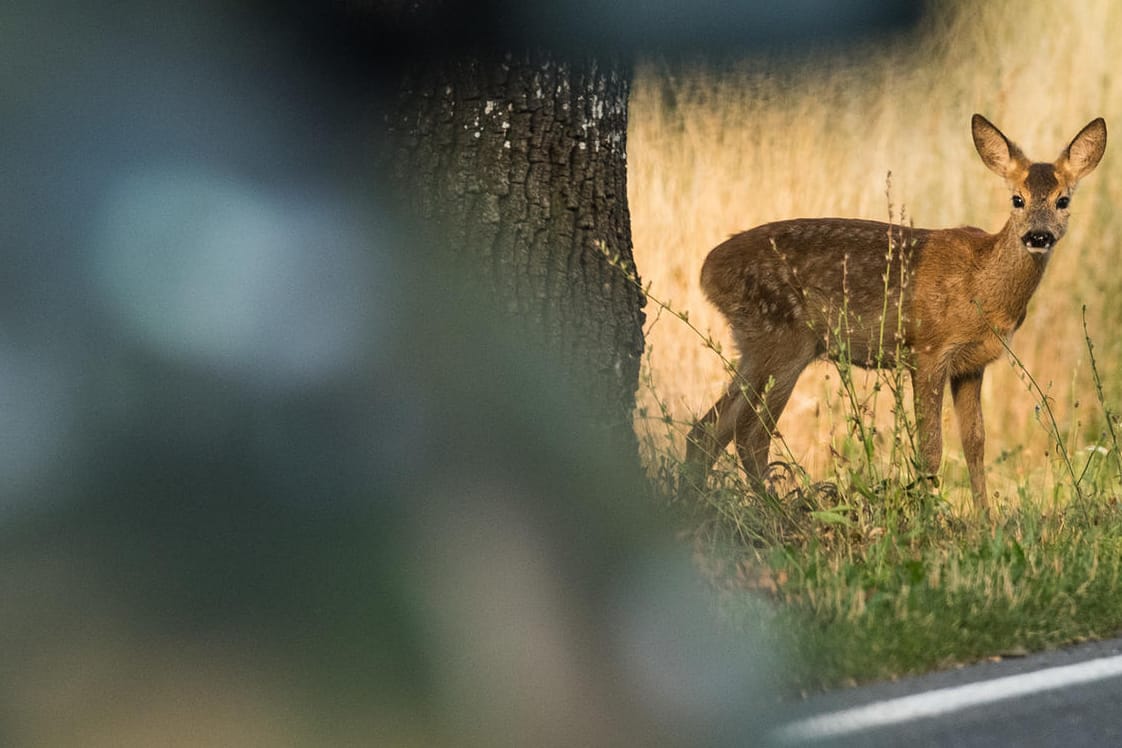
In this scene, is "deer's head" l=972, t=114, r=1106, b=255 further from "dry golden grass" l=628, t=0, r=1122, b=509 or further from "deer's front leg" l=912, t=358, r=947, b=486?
"dry golden grass" l=628, t=0, r=1122, b=509

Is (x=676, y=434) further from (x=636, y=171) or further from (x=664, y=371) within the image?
(x=636, y=171)

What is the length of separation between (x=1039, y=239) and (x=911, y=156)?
3.11 meters

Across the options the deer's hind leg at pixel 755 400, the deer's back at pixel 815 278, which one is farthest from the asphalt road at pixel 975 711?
the deer's back at pixel 815 278

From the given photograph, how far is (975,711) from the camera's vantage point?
462cm

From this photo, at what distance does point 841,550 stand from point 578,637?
1.21m

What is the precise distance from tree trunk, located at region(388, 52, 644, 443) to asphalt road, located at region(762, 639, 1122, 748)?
6.18ft

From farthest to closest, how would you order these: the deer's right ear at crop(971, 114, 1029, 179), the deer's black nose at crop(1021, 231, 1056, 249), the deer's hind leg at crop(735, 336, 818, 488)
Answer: the deer's hind leg at crop(735, 336, 818, 488), the deer's right ear at crop(971, 114, 1029, 179), the deer's black nose at crop(1021, 231, 1056, 249)

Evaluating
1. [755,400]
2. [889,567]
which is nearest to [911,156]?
[755,400]

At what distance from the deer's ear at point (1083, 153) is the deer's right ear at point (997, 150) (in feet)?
0.62

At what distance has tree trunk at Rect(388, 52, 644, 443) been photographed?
6043mm

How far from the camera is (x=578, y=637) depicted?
5035 millimetres

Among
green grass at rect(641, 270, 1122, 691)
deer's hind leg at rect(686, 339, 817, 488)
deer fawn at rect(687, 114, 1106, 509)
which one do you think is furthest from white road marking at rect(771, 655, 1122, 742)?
deer fawn at rect(687, 114, 1106, 509)

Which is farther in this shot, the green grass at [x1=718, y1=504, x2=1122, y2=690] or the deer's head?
the deer's head

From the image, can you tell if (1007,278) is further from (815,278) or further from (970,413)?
(815,278)
